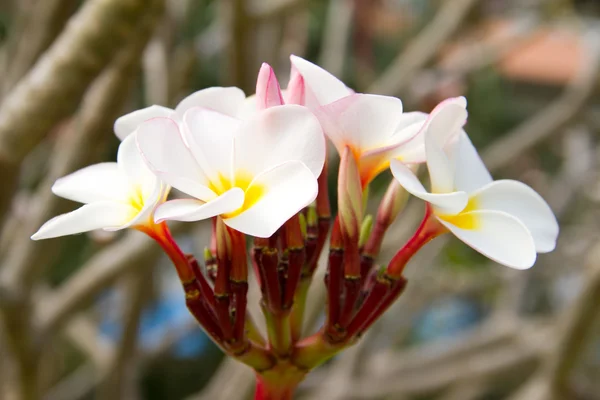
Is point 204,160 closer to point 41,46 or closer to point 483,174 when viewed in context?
point 483,174

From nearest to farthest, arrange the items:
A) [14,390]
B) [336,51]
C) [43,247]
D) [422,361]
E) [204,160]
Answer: [204,160] → [43,247] → [14,390] → [422,361] → [336,51]

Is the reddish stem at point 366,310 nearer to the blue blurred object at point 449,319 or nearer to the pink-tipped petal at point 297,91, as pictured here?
the pink-tipped petal at point 297,91

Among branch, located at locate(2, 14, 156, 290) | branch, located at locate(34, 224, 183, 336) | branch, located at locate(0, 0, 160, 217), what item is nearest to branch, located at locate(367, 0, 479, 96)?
branch, located at locate(34, 224, 183, 336)

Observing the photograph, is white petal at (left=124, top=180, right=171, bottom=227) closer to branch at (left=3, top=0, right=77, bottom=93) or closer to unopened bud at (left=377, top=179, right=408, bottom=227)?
unopened bud at (left=377, top=179, right=408, bottom=227)

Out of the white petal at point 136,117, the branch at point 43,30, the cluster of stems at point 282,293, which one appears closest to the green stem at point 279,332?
the cluster of stems at point 282,293

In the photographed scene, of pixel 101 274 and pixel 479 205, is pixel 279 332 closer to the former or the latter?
pixel 479 205

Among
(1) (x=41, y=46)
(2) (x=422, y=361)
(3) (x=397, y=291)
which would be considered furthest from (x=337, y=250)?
(2) (x=422, y=361)
